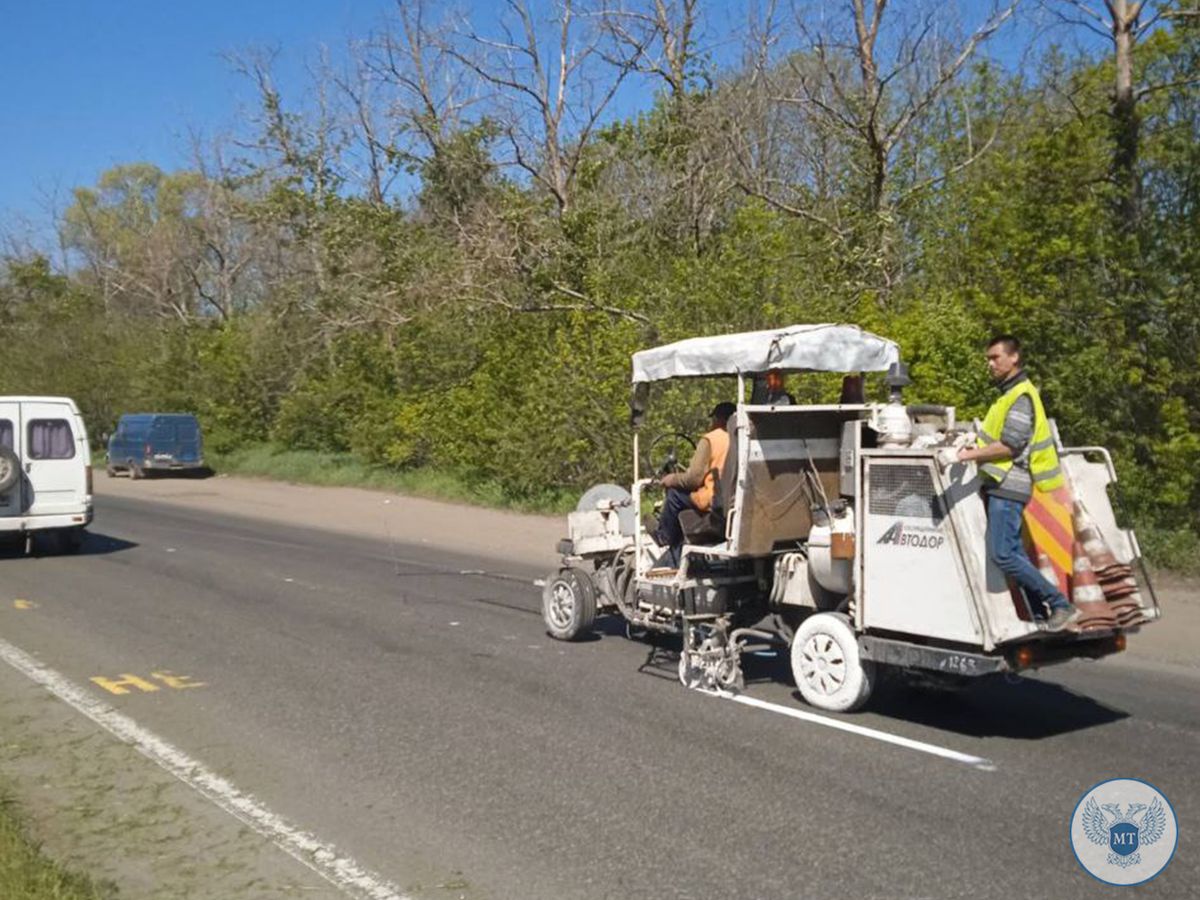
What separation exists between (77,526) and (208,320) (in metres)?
38.3

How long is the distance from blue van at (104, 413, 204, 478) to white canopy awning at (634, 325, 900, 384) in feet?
99.0

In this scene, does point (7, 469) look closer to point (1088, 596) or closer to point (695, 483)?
point (695, 483)

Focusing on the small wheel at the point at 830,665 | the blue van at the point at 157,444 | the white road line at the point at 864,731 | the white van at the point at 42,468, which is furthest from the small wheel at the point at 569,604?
the blue van at the point at 157,444

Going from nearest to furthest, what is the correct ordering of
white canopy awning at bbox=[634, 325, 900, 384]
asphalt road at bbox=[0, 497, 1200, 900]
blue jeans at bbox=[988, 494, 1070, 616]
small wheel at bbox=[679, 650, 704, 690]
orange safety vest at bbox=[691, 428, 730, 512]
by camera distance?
asphalt road at bbox=[0, 497, 1200, 900], blue jeans at bbox=[988, 494, 1070, 616], white canopy awning at bbox=[634, 325, 900, 384], small wheel at bbox=[679, 650, 704, 690], orange safety vest at bbox=[691, 428, 730, 512]

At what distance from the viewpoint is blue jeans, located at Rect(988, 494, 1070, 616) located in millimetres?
6902

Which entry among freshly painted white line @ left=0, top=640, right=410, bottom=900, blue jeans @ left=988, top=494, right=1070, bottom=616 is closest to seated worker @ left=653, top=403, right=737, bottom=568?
blue jeans @ left=988, top=494, right=1070, bottom=616

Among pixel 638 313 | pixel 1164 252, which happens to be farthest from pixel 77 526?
pixel 1164 252

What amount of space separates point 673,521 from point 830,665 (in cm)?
196

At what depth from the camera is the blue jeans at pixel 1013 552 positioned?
22.6 ft

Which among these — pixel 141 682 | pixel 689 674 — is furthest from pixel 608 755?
pixel 141 682

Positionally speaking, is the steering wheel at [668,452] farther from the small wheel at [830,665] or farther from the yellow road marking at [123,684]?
the yellow road marking at [123,684]

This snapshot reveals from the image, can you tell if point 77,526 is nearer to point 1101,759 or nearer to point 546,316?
point 546,316

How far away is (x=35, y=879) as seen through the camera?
5035mm

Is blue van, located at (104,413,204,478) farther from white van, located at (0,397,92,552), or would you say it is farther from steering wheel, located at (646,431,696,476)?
steering wheel, located at (646,431,696,476)
